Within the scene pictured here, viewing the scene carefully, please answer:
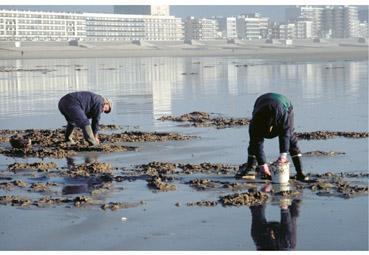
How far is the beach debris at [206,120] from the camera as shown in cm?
1816

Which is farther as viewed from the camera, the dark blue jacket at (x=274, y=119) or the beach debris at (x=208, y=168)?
the beach debris at (x=208, y=168)

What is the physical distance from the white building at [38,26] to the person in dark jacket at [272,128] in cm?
16497

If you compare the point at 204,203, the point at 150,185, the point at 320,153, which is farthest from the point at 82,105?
the point at 204,203

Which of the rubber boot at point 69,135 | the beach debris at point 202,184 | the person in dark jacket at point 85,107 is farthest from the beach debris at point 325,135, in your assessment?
the beach debris at point 202,184

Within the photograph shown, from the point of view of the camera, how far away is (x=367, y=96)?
83.0 ft

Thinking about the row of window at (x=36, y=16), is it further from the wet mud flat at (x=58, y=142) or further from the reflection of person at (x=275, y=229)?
the reflection of person at (x=275, y=229)

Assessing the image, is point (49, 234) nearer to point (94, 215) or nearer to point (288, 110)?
point (94, 215)

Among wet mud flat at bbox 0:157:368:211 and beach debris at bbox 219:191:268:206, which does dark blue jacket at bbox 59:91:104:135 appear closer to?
wet mud flat at bbox 0:157:368:211

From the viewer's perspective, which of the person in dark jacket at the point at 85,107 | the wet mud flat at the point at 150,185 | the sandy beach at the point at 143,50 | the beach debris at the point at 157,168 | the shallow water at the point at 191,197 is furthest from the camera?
the sandy beach at the point at 143,50

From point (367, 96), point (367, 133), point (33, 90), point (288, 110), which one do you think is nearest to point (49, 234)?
point (288, 110)

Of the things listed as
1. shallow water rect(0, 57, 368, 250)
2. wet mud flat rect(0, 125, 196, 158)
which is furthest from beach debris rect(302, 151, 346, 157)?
wet mud flat rect(0, 125, 196, 158)

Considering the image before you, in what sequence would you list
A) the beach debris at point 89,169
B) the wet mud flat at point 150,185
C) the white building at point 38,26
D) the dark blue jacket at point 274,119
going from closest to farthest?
1. the wet mud flat at point 150,185
2. the dark blue jacket at point 274,119
3. the beach debris at point 89,169
4. the white building at point 38,26

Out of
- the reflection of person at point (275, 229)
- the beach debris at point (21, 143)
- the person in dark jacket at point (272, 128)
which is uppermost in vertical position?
the person in dark jacket at point (272, 128)
